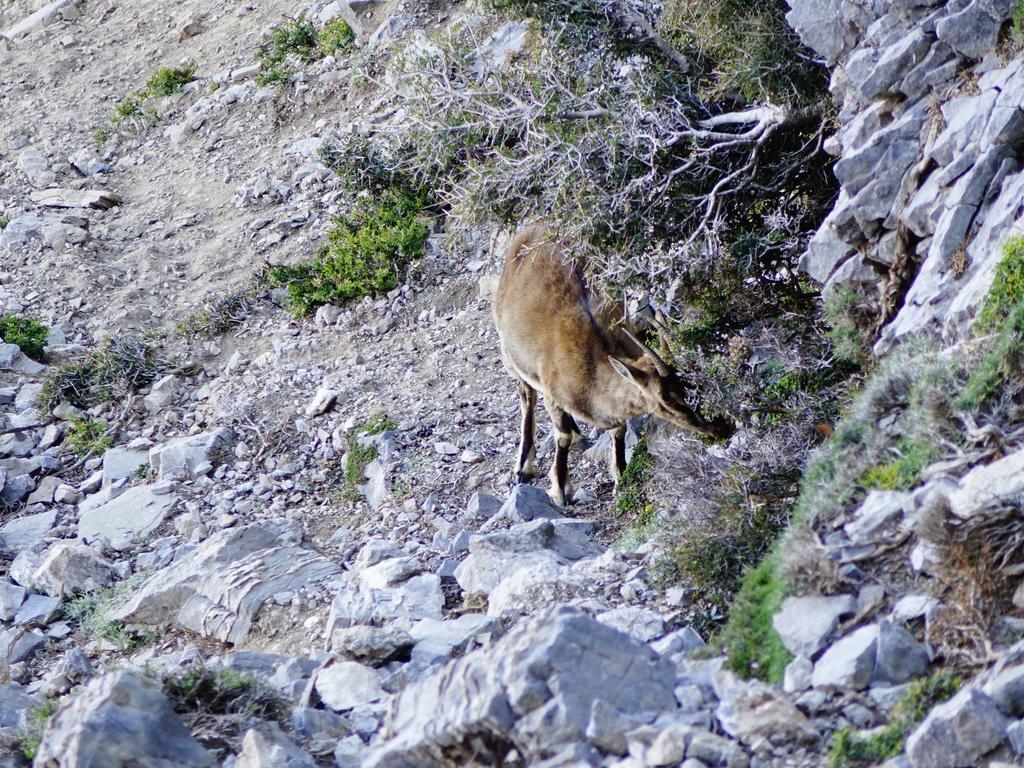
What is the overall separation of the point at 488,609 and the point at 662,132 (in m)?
3.94

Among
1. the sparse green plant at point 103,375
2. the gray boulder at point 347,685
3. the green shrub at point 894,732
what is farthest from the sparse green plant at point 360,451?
the green shrub at point 894,732

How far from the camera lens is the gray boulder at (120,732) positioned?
5.46 meters

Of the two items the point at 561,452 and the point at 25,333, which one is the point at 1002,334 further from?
the point at 25,333

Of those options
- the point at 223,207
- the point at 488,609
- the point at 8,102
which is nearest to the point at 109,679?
the point at 488,609

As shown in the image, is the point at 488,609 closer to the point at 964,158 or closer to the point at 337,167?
the point at 964,158

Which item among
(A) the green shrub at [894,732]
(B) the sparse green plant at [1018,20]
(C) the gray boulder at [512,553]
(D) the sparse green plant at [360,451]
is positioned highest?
(B) the sparse green plant at [1018,20]

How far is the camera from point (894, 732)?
4676 mm

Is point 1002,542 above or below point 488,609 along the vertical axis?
above

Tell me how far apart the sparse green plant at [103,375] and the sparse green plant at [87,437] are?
0.40 m

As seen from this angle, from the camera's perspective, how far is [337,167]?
547 inches

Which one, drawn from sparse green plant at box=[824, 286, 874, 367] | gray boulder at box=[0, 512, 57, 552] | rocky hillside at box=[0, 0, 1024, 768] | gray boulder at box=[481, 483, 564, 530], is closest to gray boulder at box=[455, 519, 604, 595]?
rocky hillside at box=[0, 0, 1024, 768]

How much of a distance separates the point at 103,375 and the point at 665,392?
6384mm

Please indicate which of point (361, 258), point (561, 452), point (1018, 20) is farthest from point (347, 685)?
point (361, 258)

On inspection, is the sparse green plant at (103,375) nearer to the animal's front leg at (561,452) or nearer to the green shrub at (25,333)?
the green shrub at (25,333)
